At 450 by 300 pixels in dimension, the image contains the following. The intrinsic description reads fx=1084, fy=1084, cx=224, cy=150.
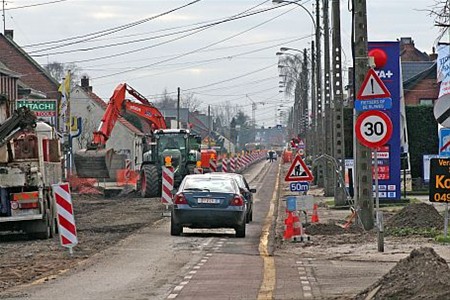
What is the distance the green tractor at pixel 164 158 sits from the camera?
4453 centimetres

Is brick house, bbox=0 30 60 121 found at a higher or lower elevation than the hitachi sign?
higher

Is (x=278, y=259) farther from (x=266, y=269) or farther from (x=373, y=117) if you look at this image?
(x=373, y=117)

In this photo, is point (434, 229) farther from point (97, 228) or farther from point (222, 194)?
point (97, 228)

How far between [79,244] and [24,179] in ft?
7.54

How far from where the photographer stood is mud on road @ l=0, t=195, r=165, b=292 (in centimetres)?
1678

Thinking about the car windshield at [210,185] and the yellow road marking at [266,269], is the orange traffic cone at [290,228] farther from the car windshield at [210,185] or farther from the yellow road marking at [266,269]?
the car windshield at [210,185]

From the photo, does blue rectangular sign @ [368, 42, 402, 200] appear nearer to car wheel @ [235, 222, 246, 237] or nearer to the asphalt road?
the asphalt road

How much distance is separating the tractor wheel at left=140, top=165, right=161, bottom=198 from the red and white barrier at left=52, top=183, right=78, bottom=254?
2388 cm

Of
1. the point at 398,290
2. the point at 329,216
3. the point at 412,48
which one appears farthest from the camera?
the point at 412,48

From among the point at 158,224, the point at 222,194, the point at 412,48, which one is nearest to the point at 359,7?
the point at 222,194

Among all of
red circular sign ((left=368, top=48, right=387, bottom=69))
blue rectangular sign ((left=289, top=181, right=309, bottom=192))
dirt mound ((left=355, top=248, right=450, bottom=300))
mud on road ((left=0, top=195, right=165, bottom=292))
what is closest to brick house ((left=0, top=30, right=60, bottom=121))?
mud on road ((left=0, top=195, right=165, bottom=292))

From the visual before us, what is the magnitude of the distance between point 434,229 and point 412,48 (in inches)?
2679

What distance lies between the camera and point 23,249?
70.3 feet

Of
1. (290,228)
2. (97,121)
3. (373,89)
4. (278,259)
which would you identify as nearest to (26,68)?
(97,121)
